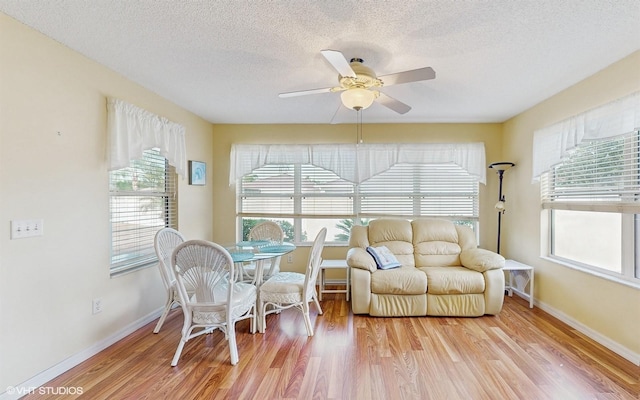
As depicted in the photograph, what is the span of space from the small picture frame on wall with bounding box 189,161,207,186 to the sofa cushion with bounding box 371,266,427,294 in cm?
264

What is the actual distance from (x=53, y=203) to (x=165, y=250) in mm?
1015

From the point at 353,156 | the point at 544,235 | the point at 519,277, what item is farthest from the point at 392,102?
the point at 519,277

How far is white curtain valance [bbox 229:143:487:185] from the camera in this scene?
442cm

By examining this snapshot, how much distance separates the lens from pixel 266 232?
405 centimetres

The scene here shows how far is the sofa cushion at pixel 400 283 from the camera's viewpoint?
3248 mm

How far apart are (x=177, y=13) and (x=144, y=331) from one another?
111 inches

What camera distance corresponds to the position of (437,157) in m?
4.46

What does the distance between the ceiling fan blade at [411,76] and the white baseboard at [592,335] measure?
271cm

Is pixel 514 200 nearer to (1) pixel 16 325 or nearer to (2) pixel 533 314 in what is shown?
(2) pixel 533 314

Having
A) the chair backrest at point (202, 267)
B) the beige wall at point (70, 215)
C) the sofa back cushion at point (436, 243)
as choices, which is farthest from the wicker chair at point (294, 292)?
the sofa back cushion at point (436, 243)

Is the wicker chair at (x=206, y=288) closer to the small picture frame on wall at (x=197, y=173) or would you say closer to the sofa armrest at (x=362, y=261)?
the sofa armrest at (x=362, y=261)

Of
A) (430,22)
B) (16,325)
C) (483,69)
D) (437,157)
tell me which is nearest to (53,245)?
(16,325)

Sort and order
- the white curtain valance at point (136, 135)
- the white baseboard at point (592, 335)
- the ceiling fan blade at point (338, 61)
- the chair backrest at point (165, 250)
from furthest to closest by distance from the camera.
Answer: the chair backrest at point (165, 250), the white curtain valance at point (136, 135), the white baseboard at point (592, 335), the ceiling fan blade at point (338, 61)

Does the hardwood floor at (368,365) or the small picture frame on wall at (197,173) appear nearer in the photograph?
the hardwood floor at (368,365)
